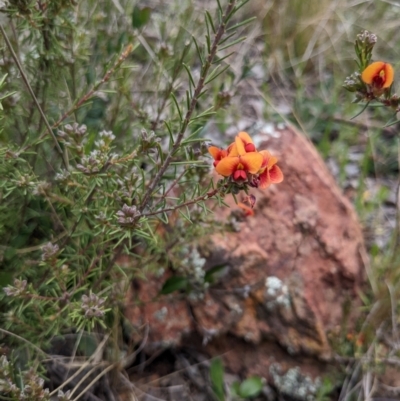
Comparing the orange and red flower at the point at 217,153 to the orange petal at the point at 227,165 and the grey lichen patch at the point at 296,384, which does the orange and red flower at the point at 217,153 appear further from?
the grey lichen patch at the point at 296,384

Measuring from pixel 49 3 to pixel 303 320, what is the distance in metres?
1.35

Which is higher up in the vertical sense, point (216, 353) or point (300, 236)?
point (300, 236)

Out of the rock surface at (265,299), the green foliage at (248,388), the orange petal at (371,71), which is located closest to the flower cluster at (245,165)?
the orange petal at (371,71)

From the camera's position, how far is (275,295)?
1815 mm

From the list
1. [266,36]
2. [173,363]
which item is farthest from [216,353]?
[266,36]

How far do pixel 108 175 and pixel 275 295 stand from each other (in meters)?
0.90

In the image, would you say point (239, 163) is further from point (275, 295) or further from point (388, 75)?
point (275, 295)

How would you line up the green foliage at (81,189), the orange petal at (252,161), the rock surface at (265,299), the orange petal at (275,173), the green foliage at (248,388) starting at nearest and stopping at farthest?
the orange petal at (252,161)
the orange petal at (275,173)
the green foliage at (81,189)
the green foliage at (248,388)
the rock surface at (265,299)

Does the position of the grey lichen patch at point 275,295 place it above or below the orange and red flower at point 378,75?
below

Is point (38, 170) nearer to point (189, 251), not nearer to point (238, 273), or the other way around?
point (189, 251)

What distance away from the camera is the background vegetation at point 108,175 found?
46.4 inches

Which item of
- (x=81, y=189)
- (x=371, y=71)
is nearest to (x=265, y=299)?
(x=81, y=189)

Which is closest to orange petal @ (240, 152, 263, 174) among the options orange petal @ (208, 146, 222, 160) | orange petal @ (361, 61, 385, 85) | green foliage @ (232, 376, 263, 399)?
orange petal @ (208, 146, 222, 160)

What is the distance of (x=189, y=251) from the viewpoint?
1.80 metres
